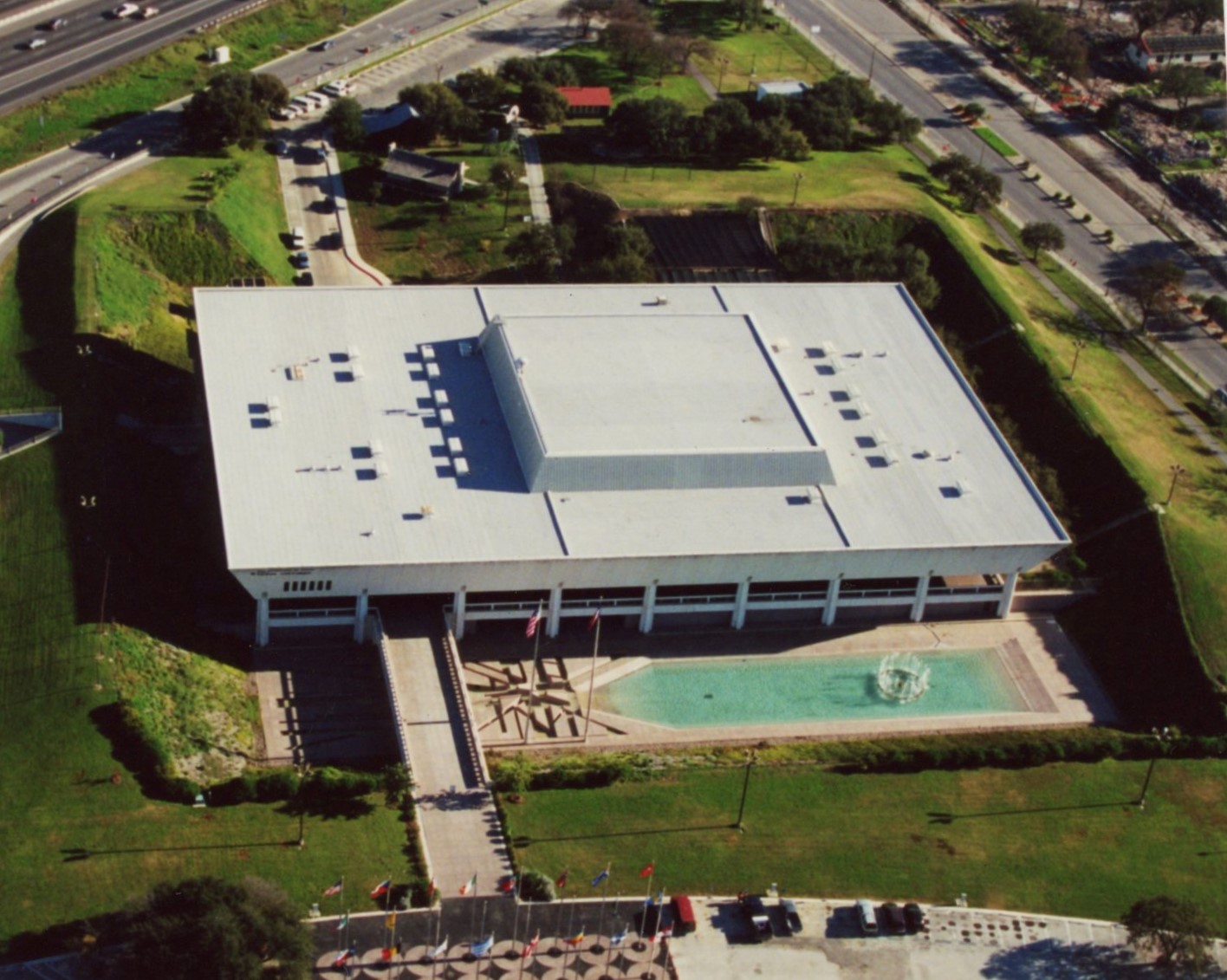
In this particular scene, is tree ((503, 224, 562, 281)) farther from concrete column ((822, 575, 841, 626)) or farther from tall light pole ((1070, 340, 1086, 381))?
concrete column ((822, 575, 841, 626))

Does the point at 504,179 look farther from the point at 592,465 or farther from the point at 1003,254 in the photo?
the point at 592,465

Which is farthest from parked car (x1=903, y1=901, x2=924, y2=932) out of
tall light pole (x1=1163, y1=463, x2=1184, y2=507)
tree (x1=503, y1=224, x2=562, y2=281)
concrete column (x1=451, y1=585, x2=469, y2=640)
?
tree (x1=503, y1=224, x2=562, y2=281)

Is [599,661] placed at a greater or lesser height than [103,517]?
lesser

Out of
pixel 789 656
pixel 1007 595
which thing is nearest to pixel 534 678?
pixel 789 656

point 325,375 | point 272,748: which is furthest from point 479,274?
point 272,748

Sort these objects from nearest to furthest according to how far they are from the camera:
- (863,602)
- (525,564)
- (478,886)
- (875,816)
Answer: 1. (478,886)
2. (875,816)
3. (525,564)
4. (863,602)

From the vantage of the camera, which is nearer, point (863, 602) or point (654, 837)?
point (654, 837)

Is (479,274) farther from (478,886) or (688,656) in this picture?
(478,886)
